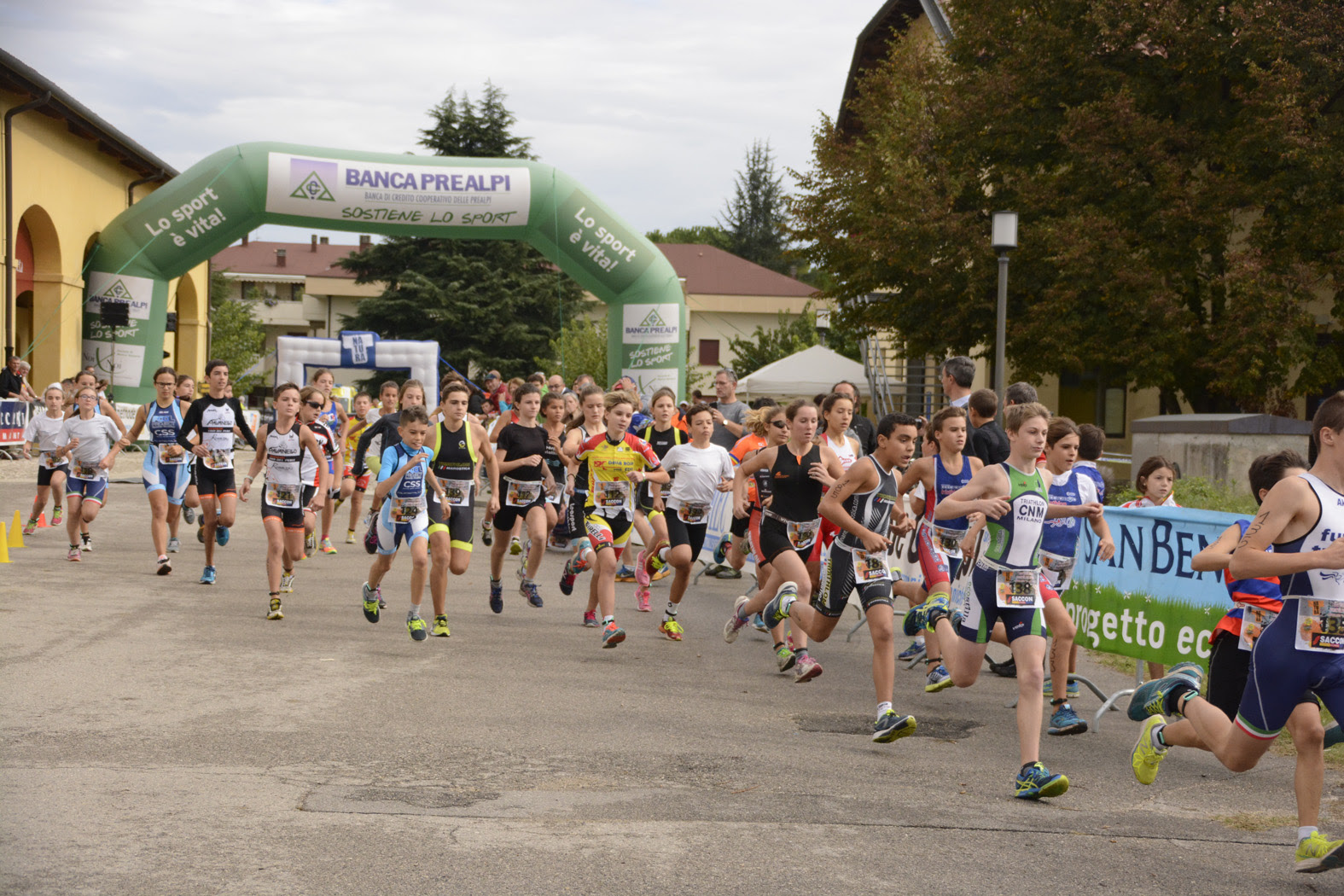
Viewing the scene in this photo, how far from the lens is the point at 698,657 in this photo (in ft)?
32.5

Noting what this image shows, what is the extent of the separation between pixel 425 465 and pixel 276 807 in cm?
464

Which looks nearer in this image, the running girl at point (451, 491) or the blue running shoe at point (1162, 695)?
the blue running shoe at point (1162, 695)

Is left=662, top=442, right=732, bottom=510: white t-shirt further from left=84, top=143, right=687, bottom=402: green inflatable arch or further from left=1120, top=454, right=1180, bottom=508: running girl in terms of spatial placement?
left=84, top=143, right=687, bottom=402: green inflatable arch

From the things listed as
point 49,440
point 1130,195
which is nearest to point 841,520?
point 49,440

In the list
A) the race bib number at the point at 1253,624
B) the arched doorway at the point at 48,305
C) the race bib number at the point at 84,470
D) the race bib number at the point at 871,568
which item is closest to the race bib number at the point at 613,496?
the race bib number at the point at 871,568

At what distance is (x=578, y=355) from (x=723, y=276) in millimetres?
31647

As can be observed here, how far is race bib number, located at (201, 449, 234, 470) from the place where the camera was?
41.3ft

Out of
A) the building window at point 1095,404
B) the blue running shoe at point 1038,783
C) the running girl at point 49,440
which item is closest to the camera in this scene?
the blue running shoe at point 1038,783

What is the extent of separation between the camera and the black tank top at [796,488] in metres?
8.85

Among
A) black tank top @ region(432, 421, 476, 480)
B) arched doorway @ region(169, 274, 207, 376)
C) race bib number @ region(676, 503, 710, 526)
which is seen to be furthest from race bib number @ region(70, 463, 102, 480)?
arched doorway @ region(169, 274, 207, 376)

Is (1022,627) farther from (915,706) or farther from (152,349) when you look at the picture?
(152,349)

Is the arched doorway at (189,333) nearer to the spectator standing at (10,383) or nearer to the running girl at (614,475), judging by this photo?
the spectator standing at (10,383)

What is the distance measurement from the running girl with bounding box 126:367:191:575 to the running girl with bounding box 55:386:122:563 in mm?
550

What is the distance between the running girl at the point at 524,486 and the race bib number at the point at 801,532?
2.95 meters
